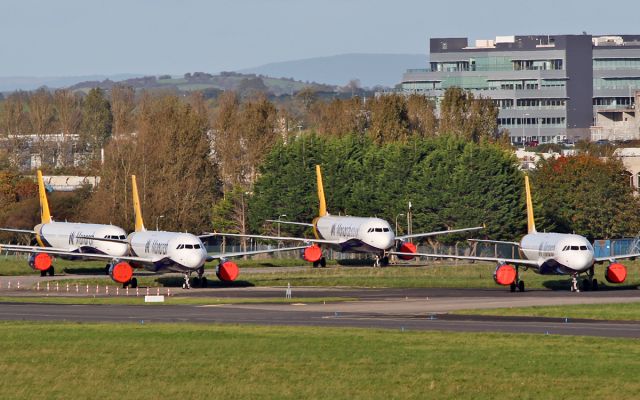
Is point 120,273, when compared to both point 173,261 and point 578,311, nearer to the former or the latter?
point 173,261

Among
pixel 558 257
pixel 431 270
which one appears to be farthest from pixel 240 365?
pixel 431 270

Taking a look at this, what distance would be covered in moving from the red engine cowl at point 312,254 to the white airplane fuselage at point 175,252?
21757mm

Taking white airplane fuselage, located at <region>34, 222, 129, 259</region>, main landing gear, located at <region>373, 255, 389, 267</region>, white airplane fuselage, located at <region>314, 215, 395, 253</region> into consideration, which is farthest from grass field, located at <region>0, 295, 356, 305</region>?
main landing gear, located at <region>373, 255, 389, 267</region>

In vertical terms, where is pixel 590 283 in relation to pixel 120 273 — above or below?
below

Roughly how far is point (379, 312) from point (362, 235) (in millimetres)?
51024

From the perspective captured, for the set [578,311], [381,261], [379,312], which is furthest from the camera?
[381,261]

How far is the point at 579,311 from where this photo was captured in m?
77.4

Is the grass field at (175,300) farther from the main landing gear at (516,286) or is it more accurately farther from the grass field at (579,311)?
the grass field at (579,311)

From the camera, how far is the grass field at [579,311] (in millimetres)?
74812

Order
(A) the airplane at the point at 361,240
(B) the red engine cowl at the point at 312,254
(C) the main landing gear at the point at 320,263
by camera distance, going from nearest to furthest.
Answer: (A) the airplane at the point at 361,240, (B) the red engine cowl at the point at 312,254, (C) the main landing gear at the point at 320,263

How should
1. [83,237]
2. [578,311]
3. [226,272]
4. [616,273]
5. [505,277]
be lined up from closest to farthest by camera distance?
[578,311] < [505,277] < [616,273] < [226,272] < [83,237]

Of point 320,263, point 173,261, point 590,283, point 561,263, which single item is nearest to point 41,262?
point 173,261

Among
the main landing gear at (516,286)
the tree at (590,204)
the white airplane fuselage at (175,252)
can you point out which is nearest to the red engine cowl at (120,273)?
the white airplane fuselage at (175,252)

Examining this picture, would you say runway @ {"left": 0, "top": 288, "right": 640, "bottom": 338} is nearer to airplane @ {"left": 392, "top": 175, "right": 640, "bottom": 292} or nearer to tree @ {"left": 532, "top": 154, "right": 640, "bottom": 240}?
airplane @ {"left": 392, "top": 175, "right": 640, "bottom": 292}
